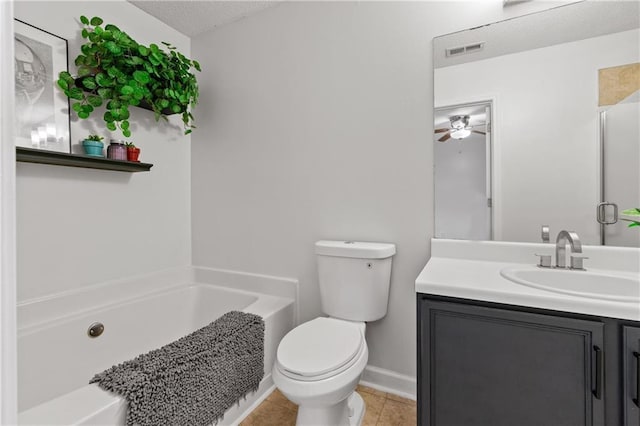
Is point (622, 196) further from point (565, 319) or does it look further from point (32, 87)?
point (32, 87)

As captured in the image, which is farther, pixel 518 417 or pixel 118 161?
pixel 118 161

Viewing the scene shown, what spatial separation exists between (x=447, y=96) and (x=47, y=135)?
79.6 inches

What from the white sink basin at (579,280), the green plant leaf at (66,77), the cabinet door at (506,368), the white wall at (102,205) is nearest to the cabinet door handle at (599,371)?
the cabinet door at (506,368)

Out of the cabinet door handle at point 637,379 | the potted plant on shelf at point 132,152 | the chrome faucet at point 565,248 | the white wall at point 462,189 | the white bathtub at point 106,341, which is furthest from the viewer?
the potted plant on shelf at point 132,152

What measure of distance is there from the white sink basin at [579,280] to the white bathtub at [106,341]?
1232mm

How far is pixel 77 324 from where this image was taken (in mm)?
1619

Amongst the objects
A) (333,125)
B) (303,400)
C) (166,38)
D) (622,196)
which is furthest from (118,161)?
(622,196)

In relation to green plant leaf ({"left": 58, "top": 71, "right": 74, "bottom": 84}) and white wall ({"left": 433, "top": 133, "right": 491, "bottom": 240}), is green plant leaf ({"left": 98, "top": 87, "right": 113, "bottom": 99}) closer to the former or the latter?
green plant leaf ({"left": 58, "top": 71, "right": 74, "bottom": 84})

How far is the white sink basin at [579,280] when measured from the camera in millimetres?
1113

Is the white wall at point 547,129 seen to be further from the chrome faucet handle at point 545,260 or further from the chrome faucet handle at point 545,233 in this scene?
the chrome faucet handle at point 545,260

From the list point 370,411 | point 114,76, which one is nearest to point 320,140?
point 114,76

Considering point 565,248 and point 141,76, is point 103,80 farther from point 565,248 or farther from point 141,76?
point 565,248

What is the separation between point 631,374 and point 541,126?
1.00 meters

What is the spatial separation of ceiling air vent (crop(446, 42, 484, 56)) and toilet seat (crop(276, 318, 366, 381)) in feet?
4.74
